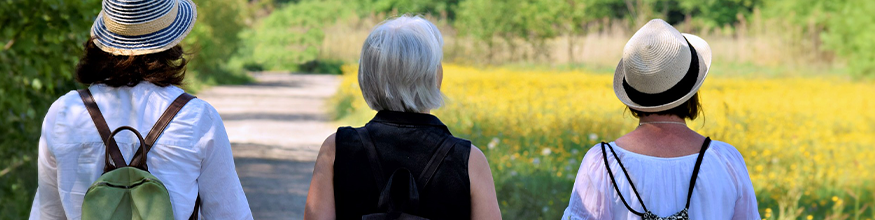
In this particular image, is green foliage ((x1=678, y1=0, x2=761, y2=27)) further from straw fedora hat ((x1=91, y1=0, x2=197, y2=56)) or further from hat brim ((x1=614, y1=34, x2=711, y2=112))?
straw fedora hat ((x1=91, y1=0, x2=197, y2=56))

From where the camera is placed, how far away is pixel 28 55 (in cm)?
543

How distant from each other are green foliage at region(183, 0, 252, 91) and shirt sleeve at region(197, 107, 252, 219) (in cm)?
2156

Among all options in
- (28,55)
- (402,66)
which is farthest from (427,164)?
(28,55)

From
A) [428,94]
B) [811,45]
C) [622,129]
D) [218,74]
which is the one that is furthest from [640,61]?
[811,45]

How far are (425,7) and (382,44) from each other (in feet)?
159

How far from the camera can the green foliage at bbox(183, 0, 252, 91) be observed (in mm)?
24547

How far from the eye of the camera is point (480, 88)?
13.1 m

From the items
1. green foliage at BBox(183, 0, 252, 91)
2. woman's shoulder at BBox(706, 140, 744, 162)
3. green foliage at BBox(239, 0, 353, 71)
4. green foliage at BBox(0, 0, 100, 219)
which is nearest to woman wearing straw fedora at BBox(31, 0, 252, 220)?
woman's shoulder at BBox(706, 140, 744, 162)

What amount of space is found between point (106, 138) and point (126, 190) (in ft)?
0.50

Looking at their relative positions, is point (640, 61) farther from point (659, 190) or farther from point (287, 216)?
point (287, 216)

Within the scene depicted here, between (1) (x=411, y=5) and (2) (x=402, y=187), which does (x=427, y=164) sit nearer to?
(2) (x=402, y=187)

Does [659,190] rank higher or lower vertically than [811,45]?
higher

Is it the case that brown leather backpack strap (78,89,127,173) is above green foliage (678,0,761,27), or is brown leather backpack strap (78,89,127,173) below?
above

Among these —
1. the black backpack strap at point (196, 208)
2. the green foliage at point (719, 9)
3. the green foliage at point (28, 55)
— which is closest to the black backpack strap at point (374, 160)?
the black backpack strap at point (196, 208)
